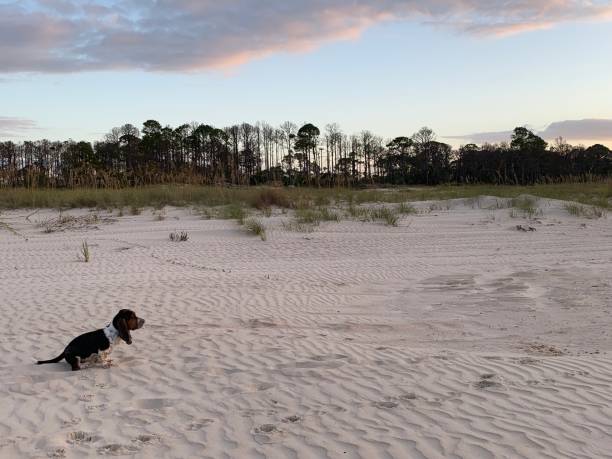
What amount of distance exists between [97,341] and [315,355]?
6.79 feet

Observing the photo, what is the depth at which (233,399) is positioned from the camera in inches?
179

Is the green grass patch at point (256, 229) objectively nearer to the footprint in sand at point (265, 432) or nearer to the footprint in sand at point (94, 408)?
the footprint in sand at point (94, 408)


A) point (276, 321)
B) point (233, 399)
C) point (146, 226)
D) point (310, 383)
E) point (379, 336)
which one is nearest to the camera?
point (233, 399)

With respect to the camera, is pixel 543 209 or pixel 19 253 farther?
pixel 543 209

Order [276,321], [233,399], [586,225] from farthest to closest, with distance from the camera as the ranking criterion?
[586,225] → [276,321] → [233,399]

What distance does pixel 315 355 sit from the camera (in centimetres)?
563

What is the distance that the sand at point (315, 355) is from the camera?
3818mm

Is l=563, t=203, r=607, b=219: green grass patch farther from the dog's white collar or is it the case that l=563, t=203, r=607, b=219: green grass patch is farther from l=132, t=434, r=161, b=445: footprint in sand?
l=132, t=434, r=161, b=445: footprint in sand

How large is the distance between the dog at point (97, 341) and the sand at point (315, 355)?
0.48 feet

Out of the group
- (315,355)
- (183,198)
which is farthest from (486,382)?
(183,198)

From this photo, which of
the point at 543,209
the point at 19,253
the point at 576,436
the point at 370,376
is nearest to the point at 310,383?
the point at 370,376

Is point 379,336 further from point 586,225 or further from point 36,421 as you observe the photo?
point 586,225

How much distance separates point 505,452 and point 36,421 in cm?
329

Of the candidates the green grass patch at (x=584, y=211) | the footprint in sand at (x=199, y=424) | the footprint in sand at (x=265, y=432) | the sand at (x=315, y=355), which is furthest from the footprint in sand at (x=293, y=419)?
the green grass patch at (x=584, y=211)
